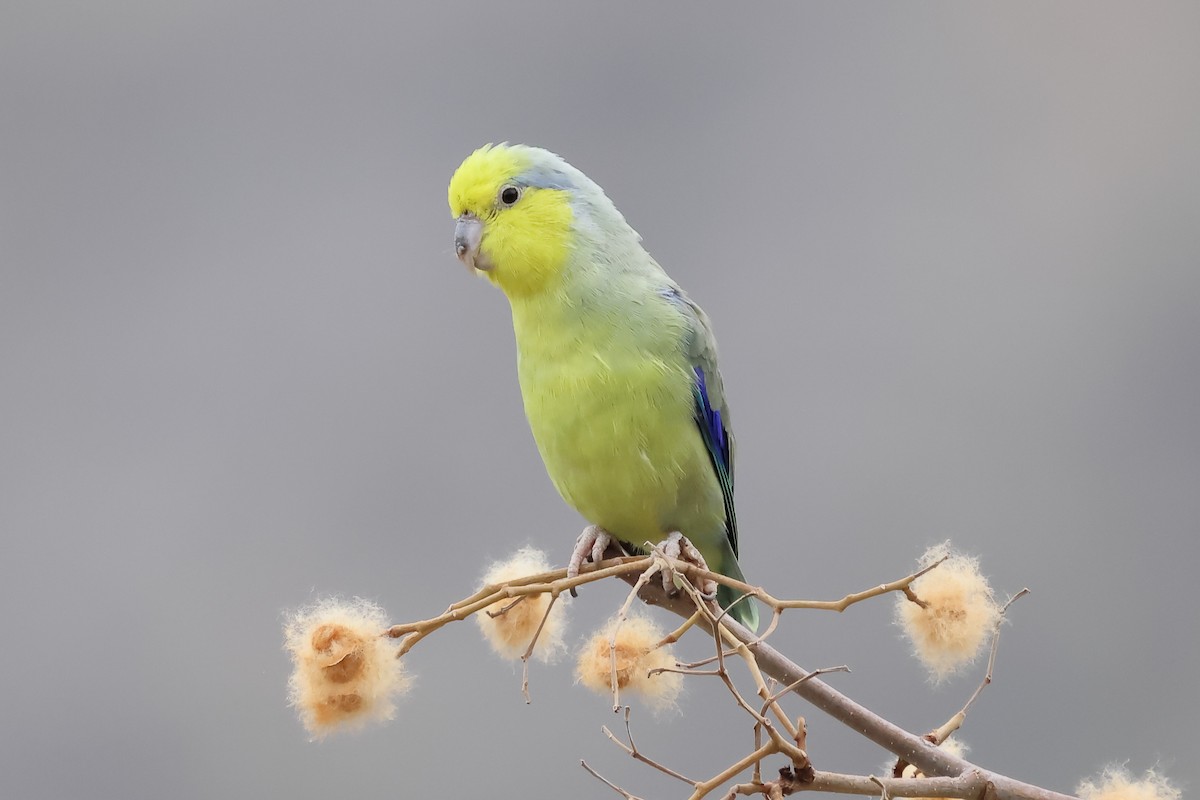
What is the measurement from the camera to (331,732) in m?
0.88

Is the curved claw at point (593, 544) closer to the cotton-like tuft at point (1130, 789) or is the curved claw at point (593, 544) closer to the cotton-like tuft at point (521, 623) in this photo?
the cotton-like tuft at point (521, 623)

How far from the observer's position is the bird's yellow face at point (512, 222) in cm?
116

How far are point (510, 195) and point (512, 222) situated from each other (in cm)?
3

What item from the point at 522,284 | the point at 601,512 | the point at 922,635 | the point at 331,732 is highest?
the point at 522,284

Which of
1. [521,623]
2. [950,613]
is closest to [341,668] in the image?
[521,623]

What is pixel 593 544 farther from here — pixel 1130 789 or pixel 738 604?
pixel 1130 789

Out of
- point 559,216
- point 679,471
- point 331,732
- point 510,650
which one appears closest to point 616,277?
point 559,216

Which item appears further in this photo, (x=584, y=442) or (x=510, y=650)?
(x=584, y=442)

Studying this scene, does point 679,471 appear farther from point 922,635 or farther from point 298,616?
point 298,616

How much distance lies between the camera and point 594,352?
1.13 m

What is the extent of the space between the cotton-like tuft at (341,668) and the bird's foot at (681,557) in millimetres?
237

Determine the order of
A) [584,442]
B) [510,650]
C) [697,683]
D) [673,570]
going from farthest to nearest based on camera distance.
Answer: [697,683], [584,442], [510,650], [673,570]

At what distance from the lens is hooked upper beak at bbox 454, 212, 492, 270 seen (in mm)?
1165

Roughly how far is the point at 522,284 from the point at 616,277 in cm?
10
